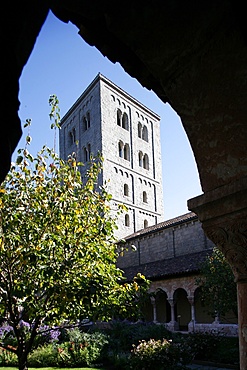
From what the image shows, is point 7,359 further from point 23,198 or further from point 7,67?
point 7,67

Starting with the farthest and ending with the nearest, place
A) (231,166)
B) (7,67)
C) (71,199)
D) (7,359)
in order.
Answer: (7,359) → (71,199) → (231,166) → (7,67)

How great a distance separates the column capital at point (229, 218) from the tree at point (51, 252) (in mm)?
2797

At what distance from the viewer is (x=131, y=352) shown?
10.5 metres

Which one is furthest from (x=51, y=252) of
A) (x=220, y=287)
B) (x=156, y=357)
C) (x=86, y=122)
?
(x=86, y=122)

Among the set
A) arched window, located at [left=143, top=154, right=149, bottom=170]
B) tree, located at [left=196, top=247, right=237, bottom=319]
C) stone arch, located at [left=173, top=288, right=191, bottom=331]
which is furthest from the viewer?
arched window, located at [left=143, top=154, right=149, bottom=170]

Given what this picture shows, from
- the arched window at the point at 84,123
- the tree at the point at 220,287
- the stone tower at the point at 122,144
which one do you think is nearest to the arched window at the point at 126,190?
the stone tower at the point at 122,144

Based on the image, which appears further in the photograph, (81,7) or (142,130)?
(142,130)

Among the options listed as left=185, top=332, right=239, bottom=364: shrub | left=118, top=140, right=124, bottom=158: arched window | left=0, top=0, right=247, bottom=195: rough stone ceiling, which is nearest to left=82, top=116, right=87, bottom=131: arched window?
left=118, top=140, right=124, bottom=158: arched window

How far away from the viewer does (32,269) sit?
18.5 ft

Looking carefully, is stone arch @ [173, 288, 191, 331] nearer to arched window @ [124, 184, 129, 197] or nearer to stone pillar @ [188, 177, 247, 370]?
arched window @ [124, 184, 129, 197]

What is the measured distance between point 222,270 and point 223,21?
1148cm

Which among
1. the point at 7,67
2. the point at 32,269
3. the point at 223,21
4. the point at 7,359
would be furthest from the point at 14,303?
the point at 7,359

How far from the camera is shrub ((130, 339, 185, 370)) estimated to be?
9.34 metres

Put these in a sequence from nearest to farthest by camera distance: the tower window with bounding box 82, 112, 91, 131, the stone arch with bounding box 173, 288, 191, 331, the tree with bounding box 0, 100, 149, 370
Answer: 1. the tree with bounding box 0, 100, 149, 370
2. the stone arch with bounding box 173, 288, 191, 331
3. the tower window with bounding box 82, 112, 91, 131
